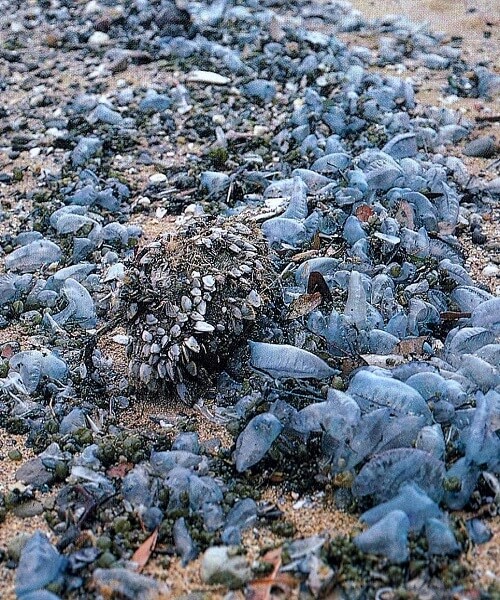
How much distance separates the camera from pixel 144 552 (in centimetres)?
207

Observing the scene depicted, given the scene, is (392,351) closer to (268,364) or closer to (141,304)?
(268,364)

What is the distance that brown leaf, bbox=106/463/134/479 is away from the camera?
231 cm

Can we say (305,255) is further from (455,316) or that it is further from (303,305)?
(455,316)

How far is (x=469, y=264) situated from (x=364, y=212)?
0.47 m

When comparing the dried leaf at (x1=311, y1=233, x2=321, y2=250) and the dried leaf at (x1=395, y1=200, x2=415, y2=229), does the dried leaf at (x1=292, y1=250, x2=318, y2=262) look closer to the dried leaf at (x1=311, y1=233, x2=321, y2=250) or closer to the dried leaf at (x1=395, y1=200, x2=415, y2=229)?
the dried leaf at (x1=311, y1=233, x2=321, y2=250)

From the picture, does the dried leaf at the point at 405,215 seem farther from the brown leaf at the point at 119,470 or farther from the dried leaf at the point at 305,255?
the brown leaf at the point at 119,470

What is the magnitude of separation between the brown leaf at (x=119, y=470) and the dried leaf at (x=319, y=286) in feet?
3.07

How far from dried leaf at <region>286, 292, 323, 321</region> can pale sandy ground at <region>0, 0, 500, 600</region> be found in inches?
20.7

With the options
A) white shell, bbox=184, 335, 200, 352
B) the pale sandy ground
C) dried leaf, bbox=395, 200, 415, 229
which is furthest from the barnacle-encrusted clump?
dried leaf, bbox=395, 200, 415, 229

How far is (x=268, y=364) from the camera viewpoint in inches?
102

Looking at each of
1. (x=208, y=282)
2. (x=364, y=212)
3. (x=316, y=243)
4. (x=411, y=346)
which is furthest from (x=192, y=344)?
(x=364, y=212)

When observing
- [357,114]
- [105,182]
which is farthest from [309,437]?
[357,114]

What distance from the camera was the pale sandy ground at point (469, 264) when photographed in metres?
2.00

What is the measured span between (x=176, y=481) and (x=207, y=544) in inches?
8.2
